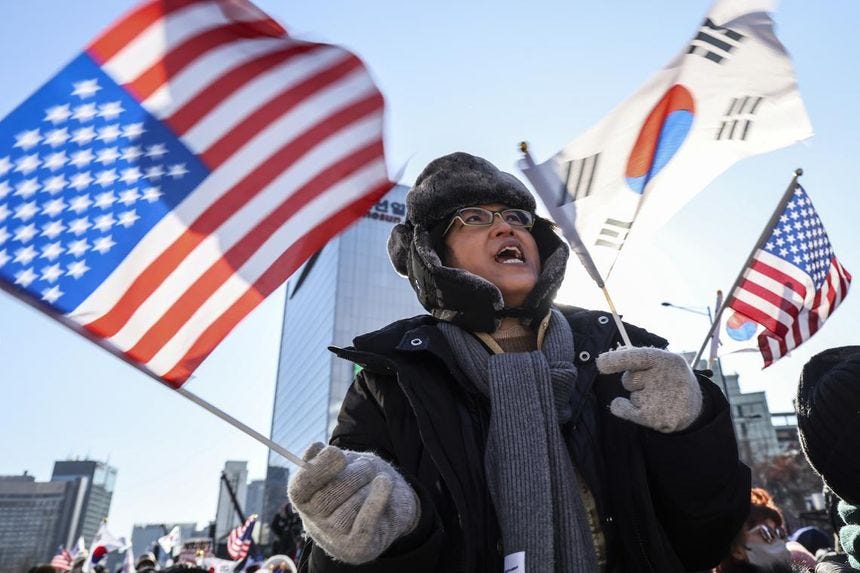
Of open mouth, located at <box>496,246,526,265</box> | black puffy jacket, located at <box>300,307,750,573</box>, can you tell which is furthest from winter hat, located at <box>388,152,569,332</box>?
black puffy jacket, located at <box>300,307,750,573</box>

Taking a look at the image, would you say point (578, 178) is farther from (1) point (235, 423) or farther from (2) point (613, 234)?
(1) point (235, 423)

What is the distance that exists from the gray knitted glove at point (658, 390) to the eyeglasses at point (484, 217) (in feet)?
3.32

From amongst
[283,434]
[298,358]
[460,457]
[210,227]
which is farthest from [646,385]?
[283,434]

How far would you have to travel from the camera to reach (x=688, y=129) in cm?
270

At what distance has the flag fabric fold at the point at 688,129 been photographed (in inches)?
103

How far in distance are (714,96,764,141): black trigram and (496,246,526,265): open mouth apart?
1107 mm

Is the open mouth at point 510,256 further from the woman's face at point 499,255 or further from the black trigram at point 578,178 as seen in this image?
the black trigram at point 578,178

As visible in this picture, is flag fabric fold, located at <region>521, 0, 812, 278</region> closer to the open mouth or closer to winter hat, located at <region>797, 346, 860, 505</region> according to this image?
the open mouth

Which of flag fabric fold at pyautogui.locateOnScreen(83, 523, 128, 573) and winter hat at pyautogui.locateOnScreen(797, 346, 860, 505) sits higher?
flag fabric fold at pyautogui.locateOnScreen(83, 523, 128, 573)

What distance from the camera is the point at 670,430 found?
69.2 inches

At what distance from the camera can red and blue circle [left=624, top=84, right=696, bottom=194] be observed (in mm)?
2680

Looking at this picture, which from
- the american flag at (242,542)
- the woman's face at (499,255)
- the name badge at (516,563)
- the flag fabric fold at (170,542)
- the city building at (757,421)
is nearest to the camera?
the name badge at (516,563)

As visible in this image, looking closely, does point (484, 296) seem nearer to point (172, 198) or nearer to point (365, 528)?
point (365, 528)

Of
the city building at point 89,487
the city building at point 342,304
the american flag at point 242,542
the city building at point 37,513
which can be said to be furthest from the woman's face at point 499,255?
the city building at point 89,487
